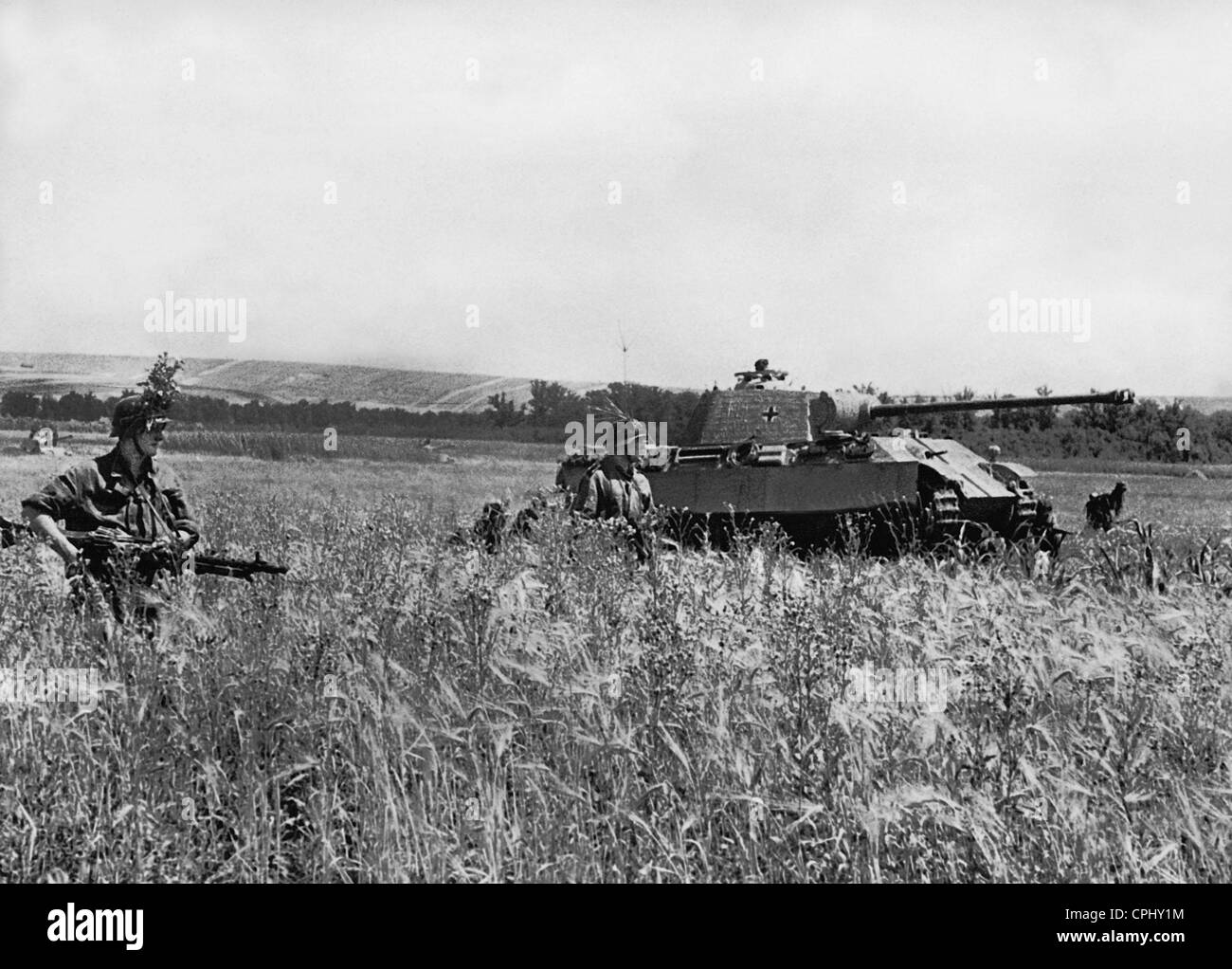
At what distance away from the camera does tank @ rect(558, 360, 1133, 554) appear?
12.5 meters

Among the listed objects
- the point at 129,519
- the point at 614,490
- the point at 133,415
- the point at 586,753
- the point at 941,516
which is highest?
the point at 133,415

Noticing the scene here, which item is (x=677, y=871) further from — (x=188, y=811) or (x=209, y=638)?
(x=209, y=638)

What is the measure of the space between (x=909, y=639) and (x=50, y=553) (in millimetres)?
5602

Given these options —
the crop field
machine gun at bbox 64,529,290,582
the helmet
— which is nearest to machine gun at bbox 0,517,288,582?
machine gun at bbox 64,529,290,582

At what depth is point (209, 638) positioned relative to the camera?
5.07m

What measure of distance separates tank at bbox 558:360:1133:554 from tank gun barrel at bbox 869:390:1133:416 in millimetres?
15

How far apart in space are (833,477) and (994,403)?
2.33 metres

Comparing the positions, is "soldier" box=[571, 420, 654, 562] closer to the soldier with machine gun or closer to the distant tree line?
the distant tree line

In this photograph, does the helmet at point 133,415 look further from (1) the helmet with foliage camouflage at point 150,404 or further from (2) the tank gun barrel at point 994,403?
(2) the tank gun barrel at point 994,403

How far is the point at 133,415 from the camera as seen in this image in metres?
5.83

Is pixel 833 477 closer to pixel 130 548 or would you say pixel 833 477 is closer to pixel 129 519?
pixel 129 519

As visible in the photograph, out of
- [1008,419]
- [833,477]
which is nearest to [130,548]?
[833,477]
